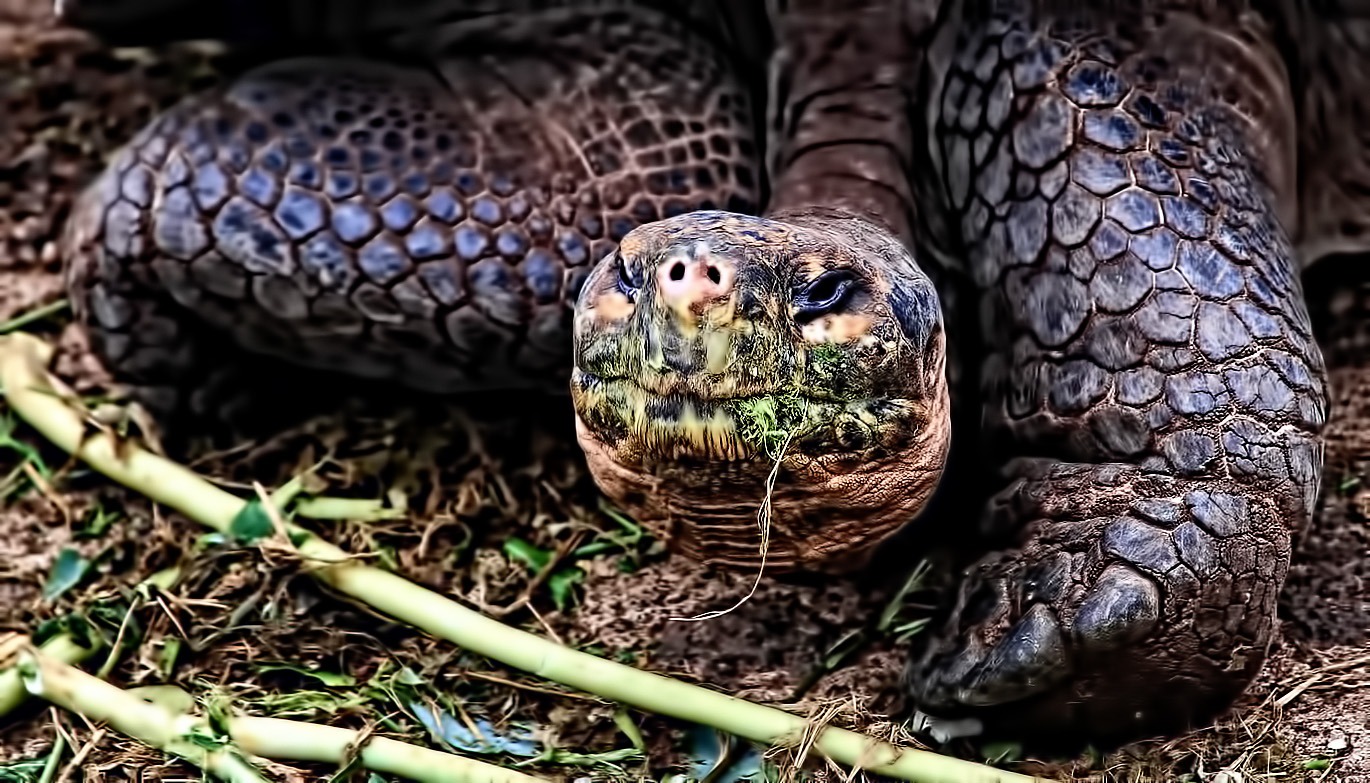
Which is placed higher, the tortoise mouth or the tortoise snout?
the tortoise snout

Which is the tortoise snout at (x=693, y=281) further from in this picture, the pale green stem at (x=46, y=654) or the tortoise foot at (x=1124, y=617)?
the pale green stem at (x=46, y=654)

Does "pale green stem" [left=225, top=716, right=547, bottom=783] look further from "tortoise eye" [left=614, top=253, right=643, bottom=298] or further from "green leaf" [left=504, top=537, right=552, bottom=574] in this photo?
"tortoise eye" [left=614, top=253, right=643, bottom=298]

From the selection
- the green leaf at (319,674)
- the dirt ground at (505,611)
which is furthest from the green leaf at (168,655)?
the green leaf at (319,674)

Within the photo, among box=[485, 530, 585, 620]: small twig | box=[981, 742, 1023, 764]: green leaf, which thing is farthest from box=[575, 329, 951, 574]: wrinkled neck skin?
box=[485, 530, 585, 620]: small twig

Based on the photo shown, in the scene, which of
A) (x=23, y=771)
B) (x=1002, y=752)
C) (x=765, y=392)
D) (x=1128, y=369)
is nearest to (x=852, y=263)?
(x=765, y=392)

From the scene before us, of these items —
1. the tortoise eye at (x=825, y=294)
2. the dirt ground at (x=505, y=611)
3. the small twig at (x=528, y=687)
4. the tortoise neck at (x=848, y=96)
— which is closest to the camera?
the tortoise eye at (x=825, y=294)

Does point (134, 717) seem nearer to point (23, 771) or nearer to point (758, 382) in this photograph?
point (23, 771)
